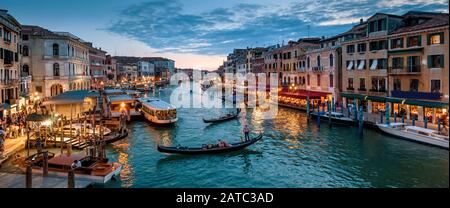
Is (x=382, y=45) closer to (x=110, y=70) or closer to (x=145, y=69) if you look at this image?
(x=110, y=70)

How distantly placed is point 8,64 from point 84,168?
14027mm

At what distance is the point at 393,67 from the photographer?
18.5m

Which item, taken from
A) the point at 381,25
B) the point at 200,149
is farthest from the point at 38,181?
the point at 381,25

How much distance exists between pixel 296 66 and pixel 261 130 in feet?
59.4

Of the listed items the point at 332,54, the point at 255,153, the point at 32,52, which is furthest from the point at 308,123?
the point at 32,52

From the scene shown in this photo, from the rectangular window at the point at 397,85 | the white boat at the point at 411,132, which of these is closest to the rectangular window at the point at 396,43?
the rectangular window at the point at 397,85

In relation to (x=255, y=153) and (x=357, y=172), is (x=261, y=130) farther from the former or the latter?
(x=357, y=172)

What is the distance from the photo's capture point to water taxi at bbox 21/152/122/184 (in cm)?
1024

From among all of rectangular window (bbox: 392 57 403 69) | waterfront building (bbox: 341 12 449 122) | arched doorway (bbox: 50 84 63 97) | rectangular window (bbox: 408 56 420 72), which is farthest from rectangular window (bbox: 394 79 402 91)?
arched doorway (bbox: 50 84 63 97)

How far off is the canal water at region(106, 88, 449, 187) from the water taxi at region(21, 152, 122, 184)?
38 cm

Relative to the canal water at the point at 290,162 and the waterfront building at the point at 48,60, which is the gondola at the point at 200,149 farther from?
the waterfront building at the point at 48,60

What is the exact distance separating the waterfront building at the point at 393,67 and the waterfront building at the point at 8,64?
19.9 metres

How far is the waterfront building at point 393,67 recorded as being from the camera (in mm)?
12055

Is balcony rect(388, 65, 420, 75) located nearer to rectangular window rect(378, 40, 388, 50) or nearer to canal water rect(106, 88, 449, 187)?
rectangular window rect(378, 40, 388, 50)
